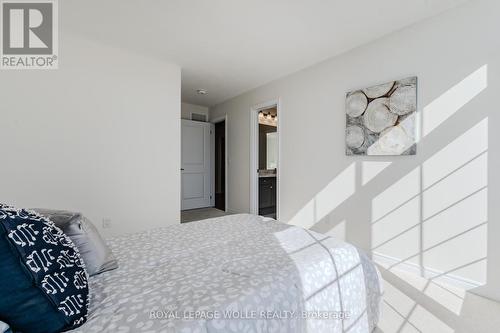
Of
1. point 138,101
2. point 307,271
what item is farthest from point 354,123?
point 138,101

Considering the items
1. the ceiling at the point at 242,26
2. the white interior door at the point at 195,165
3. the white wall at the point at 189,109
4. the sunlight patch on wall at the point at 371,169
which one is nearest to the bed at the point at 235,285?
the sunlight patch on wall at the point at 371,169

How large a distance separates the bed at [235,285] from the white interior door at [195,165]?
12.1 ft

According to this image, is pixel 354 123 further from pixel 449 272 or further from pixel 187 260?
pixel 187 260

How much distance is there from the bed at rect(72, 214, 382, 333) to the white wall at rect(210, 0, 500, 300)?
3.88 ft

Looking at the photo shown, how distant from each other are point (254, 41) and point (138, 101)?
1.70 meters

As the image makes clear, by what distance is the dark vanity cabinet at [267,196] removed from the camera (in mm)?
4896

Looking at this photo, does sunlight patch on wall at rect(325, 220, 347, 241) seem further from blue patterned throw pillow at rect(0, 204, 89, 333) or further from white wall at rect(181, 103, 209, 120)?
white wall at rect(181, 103, 209, 120)

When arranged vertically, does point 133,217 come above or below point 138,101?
below

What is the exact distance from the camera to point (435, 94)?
225 cm

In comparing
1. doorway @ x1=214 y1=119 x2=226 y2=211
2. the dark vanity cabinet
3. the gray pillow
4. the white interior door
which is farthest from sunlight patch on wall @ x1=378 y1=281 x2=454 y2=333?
doorway @ x1=214 y1=119 x2=226 y2=211

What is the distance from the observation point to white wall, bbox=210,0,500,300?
198 cm

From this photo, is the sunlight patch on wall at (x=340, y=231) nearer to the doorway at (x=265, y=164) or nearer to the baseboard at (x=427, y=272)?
the baseboard at (x=427, y=272)

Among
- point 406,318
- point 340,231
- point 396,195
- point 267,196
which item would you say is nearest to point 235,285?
point 406,318

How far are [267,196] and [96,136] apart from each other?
3316 mm
